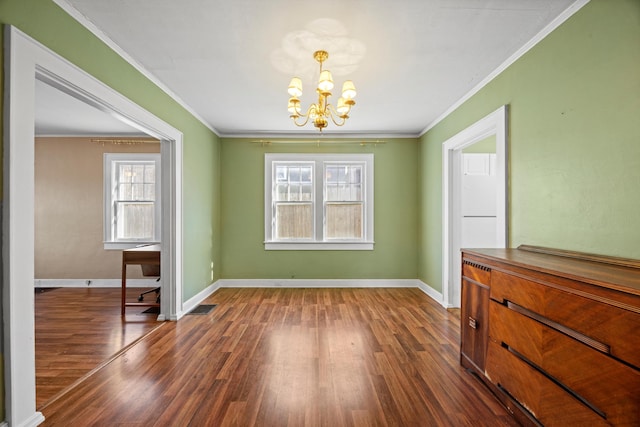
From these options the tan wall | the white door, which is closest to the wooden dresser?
the white door

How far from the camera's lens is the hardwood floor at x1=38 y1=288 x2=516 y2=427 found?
190 cm

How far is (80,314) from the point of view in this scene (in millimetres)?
3852

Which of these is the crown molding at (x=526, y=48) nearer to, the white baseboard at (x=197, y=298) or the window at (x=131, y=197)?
the white baseboard at (x=197, y=298)

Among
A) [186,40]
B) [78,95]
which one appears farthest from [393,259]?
[78,95]

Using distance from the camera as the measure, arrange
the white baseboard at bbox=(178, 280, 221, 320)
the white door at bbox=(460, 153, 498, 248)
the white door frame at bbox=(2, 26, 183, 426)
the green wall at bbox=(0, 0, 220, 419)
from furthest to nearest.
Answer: the white door at bbox=(460, 153, 498, 248), the white baseboard at bbox=(178, 280, 221, 320), the green wall at bbox=(0, 0, 220, 419), the white door frame at bbox=(2, 26, 183, 426)

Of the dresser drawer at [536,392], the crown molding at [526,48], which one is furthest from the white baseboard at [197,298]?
the crown molding at [526,48]

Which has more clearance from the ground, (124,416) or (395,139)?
(395,139)

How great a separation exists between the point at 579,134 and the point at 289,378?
8.93 feet

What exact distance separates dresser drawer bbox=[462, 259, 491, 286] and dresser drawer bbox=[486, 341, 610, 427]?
1.44 ft

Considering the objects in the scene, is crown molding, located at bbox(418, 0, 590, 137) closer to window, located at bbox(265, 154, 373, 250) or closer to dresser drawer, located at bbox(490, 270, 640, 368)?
dresser drawer, located at bbox(490, 270, 640, 368)

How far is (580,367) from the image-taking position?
140 cm

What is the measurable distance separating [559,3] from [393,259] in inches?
158

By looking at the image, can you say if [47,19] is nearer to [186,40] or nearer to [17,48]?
[17,48]

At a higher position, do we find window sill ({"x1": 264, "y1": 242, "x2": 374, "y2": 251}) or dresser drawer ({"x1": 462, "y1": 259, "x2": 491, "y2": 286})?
dresser drawer ({"x1": 462, "y1": 259, "x2": 491, "y2": 286})
